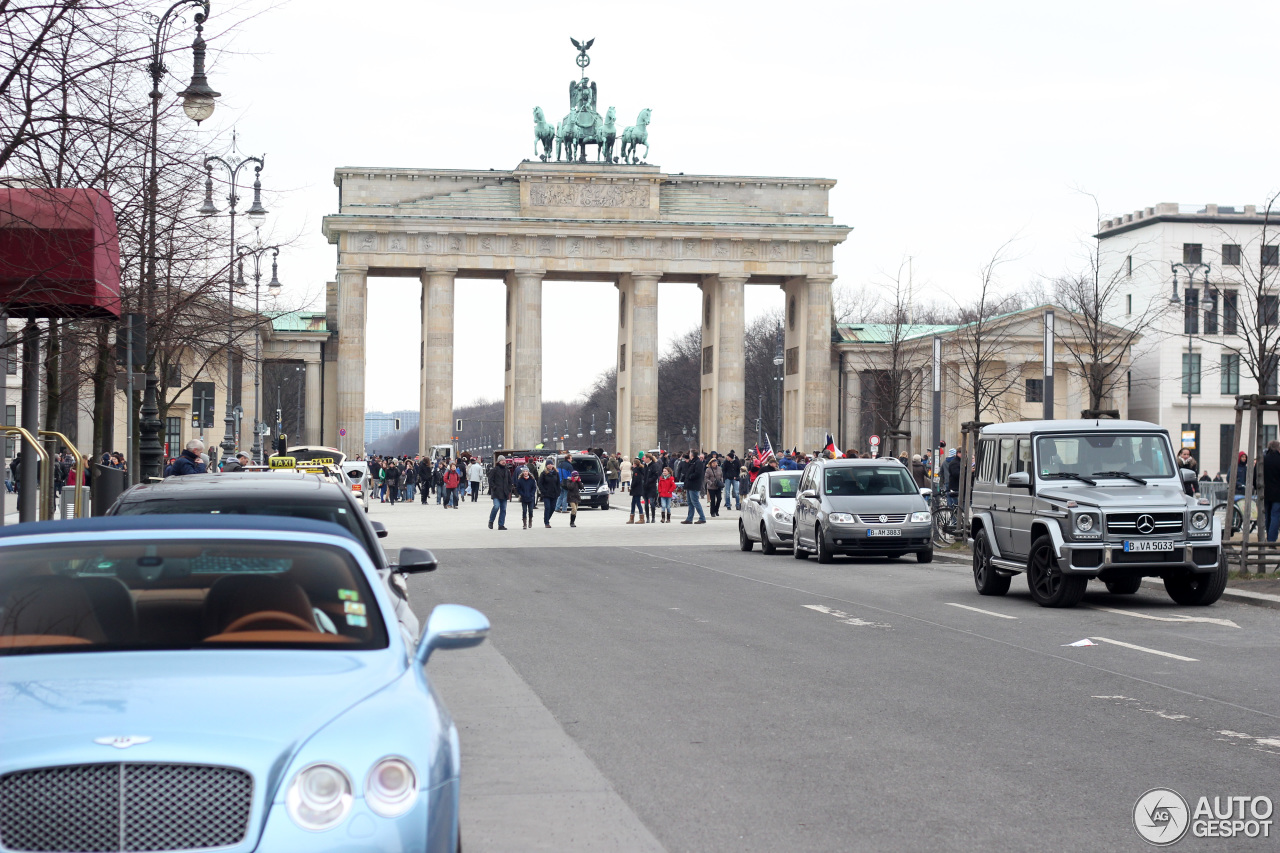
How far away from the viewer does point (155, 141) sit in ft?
53.8

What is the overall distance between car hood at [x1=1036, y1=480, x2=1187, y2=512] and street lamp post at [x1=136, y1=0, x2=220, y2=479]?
1029 centimetres

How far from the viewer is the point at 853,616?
16.2 metres

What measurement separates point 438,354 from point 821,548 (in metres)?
64.3

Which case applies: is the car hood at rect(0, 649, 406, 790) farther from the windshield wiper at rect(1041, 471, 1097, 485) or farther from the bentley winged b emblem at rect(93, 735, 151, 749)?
the windshield wiper at rect(1041, 471, 1097, 485)

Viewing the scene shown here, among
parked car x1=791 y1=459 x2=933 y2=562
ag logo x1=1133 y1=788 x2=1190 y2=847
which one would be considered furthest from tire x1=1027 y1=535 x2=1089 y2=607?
ag logo x1=1133 y1=788 x2=1190 y2=847

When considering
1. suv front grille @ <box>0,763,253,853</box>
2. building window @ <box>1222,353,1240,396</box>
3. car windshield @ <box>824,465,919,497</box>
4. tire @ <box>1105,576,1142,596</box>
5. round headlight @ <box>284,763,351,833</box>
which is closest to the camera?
suv front grille @ <box>0,763,253,853</box>

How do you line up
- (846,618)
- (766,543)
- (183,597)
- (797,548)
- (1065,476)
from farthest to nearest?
(766,543)
(797,548)
(1065,476)
(846,618)
(183,597)

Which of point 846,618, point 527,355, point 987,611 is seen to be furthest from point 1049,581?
point 527,355

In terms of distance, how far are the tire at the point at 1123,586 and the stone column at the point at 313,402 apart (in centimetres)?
7713

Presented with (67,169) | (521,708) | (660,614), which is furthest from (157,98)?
(521,708)

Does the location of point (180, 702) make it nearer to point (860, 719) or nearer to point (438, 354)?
point (860, 719)

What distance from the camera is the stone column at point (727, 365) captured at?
90750 mm

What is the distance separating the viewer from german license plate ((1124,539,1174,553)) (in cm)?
1683

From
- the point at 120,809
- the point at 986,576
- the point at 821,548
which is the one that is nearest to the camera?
the point at 120,809
